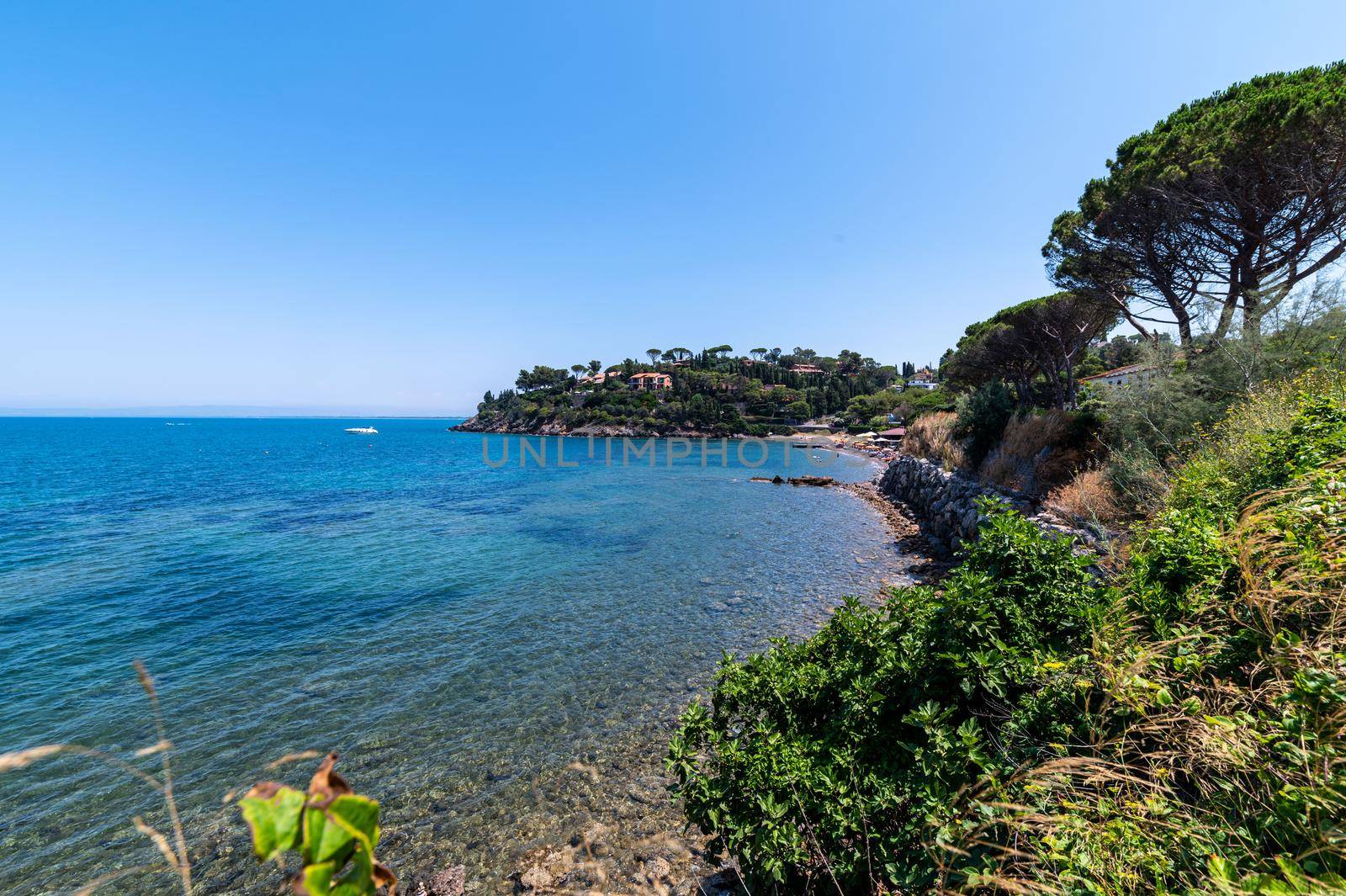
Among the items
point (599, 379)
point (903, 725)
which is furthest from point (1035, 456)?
point (599, 379)

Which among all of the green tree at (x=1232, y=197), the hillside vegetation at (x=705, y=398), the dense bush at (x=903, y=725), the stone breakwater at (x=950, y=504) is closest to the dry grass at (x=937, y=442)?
the stone breakwater at (x=950, y=504)

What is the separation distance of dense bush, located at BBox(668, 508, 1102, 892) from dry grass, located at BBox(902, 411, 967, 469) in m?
25.1

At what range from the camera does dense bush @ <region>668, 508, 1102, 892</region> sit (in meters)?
4.54

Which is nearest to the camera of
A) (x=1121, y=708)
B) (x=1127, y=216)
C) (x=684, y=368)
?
(x=1121, y=708)

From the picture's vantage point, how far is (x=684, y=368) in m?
135

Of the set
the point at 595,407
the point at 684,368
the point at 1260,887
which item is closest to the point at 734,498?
the point at 1260,887

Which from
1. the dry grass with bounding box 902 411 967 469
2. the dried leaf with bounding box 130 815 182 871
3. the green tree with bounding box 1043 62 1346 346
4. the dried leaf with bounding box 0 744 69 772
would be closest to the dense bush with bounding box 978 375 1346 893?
the dried leaf with bounding box 130 815 182 871

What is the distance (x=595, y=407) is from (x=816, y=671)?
397 ft

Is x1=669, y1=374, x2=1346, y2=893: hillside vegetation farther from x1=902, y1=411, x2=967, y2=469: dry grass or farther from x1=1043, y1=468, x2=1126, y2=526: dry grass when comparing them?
x1=902, y1=411, x2=967, y2=469: dry grass

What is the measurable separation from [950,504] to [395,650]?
68.4ft

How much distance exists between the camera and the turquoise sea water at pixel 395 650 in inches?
313

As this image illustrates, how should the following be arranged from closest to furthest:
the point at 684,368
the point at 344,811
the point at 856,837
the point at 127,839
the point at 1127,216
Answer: the point at 344,811
the point at 856,837
the point at 127,839
the point at 1127,216
the point at 684,368

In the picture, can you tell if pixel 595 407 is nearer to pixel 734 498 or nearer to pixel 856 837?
pixel 734 498

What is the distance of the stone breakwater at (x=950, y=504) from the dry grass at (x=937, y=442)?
0.81 m
